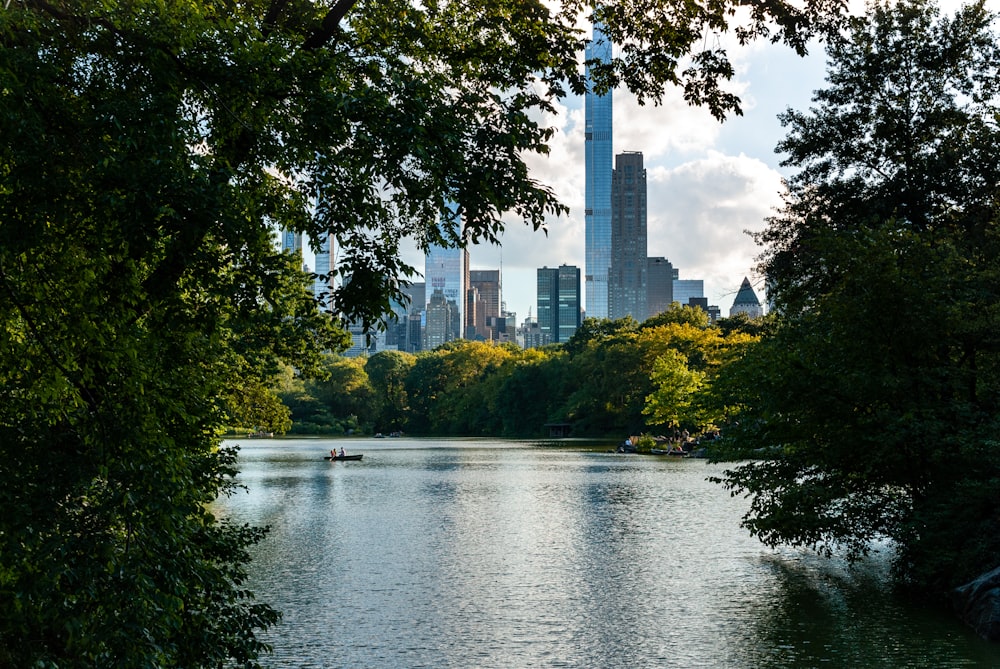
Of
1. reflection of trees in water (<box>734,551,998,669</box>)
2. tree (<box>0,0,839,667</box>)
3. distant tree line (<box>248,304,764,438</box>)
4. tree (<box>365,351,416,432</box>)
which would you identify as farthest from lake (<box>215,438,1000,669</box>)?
tree (<box>365,351,416,432</box>)

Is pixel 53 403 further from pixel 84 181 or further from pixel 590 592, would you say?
pixel 590 592

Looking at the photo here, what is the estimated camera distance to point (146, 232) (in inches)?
241

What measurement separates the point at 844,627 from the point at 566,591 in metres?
5.45

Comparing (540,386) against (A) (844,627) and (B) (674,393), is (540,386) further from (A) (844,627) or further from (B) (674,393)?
(A) (844,627)

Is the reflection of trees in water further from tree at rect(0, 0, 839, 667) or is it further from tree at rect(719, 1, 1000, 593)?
tree at rect(0, 0, 839, 667)

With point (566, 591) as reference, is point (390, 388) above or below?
above

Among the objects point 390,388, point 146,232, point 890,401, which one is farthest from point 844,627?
point 390,388

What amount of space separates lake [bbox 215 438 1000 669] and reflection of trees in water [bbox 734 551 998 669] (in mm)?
44

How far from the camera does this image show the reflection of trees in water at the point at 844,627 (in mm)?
13469

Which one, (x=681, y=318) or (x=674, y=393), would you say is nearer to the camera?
(x=674, y=393)

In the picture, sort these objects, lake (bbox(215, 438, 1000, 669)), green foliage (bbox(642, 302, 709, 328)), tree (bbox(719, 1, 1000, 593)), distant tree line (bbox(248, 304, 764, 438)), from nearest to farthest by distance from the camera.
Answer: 1. lake (bbox(215, 438, 1000, 669))
2. tree (bbox(719, 1, 1000, 593))
3. distant tree line (bbox(248, 304, 764, 438))
4. green foliage (bbox(642, 302, 709, 328))

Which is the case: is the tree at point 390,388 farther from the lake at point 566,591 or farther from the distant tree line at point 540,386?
the lake at point 566,591

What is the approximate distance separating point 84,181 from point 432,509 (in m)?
27.4

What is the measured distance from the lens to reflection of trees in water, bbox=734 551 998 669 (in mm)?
13469
